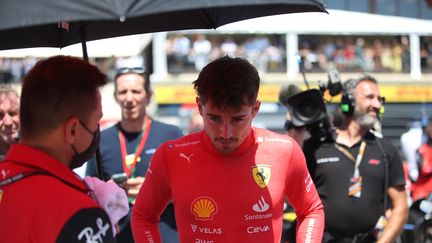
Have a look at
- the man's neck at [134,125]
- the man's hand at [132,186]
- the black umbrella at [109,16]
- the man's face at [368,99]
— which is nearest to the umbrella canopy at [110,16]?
the black umbrella at [109,16]

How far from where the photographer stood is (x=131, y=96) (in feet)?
16.4

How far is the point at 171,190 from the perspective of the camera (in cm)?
313

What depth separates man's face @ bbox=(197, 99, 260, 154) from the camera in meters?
2.93

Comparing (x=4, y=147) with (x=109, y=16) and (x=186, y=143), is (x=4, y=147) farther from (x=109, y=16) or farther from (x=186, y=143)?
(x=109, y=16)

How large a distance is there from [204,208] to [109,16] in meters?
1.15

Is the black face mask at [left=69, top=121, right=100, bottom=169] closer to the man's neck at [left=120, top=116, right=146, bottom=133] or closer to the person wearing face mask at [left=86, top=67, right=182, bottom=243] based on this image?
the person wearing face mask at [left=86, top=67, right=182, bottom=243]

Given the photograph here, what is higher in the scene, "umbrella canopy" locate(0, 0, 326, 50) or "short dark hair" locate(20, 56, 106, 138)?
"umbrella canopy" locate(0, 0, 326, 50)

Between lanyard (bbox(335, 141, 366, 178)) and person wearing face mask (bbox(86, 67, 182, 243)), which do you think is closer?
person wearing face mask (bbox(86, 67, 182, 243))

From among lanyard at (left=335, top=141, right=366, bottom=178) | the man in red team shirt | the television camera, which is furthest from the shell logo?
lanyard at (left=335, top=141, right=366, bottom=178)

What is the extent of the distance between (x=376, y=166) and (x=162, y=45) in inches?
785

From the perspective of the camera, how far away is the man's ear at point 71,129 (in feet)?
6.95

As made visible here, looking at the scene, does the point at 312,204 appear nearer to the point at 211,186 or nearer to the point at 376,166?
the point at 211,186

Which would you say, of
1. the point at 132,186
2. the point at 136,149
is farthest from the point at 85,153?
the point at 136,149

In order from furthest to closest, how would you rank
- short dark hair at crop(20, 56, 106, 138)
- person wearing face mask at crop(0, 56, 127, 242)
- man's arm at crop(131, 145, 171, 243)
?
man's arm at crop(131, 145, 171, 243), short dark hair at crop(20, 56, 106, 138), person wearing face mask at crop(0, 56, 127, 242)
